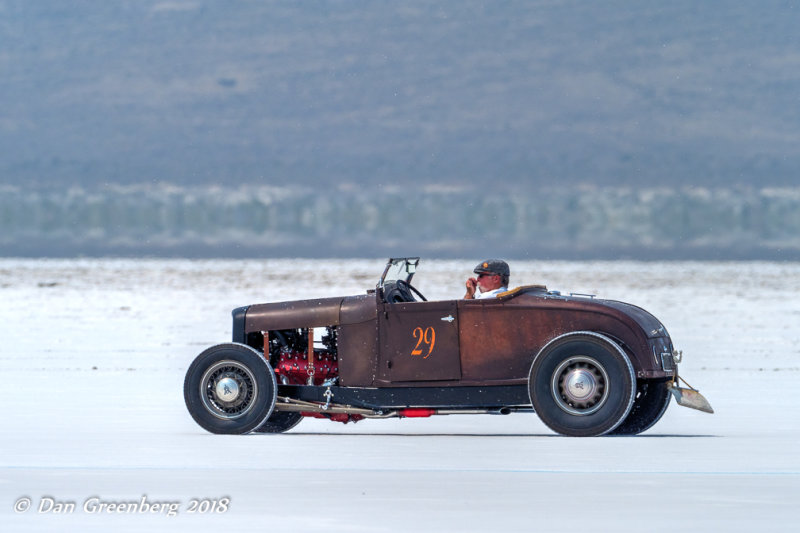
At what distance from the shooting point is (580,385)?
1340 centimetres

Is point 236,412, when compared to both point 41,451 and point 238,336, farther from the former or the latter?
point 41,451

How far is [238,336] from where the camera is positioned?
47.5ft

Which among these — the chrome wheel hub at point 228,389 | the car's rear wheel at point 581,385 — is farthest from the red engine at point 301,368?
the car's rear wheel at point 581,385

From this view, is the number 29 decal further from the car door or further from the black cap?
the black cap

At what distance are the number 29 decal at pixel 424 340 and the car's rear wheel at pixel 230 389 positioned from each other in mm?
1233

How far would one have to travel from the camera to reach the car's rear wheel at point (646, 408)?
14.3 meters

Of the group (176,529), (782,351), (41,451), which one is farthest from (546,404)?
(782,351)

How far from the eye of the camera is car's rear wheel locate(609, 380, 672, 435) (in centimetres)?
1433

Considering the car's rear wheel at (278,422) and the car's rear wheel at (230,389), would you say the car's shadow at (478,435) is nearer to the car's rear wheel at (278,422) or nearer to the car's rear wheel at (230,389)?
the car's rear wheel at (278,422)

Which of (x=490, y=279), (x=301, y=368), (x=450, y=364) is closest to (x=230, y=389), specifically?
(x=301, y=368)

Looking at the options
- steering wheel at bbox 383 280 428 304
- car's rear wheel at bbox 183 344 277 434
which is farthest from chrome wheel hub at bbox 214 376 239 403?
steering wheel at bbox 383 280 428 304

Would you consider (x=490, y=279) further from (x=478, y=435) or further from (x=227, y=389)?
(x=227, y=389)

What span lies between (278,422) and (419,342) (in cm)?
177

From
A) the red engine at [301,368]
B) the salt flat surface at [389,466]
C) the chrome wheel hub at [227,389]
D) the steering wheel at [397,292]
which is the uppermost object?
the steering wheel at [397,292]
